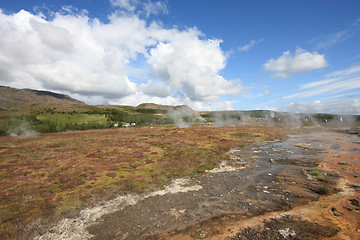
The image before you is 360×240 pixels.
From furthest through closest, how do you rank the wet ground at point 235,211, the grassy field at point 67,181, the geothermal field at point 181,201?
the grassy field at point 67,181
the geothermal field at point 181,201
the wet ground at point 235,211

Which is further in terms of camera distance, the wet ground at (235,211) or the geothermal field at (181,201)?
the geothermal field at (181,201)

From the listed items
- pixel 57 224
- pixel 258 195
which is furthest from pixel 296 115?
pixel 57 224

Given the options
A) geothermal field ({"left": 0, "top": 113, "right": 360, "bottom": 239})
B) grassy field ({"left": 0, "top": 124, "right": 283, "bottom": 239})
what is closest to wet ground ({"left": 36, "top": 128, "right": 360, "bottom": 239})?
geothermal field ({"left": 0, "top": 113, "right": 360, "bottom": 239})

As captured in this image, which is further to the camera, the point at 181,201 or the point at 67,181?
the point at 67,181

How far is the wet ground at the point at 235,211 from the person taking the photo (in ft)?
29.5

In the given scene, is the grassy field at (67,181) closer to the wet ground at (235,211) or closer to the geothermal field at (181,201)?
the geothermal field at (181,201)

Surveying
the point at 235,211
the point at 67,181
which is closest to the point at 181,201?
the point at 235,211

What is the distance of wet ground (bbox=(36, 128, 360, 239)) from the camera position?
898 centimetres

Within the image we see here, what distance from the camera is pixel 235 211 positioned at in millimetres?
11039

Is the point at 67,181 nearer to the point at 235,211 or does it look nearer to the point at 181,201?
the point at 181,201

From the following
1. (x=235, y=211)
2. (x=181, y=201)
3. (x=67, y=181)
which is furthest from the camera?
(x=67, y=181)

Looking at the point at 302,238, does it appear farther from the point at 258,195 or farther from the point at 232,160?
the point at 232,160

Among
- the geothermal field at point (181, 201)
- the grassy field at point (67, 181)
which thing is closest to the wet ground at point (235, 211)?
the geothermal field at point (181, 201)

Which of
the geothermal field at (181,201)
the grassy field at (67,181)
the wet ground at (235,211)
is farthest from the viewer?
the grassy field at (67,181)
